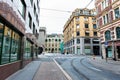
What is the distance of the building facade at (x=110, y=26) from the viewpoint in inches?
840

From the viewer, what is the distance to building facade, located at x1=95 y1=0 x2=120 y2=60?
2133 centimetres

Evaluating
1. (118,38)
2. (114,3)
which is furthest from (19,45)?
(114,3)

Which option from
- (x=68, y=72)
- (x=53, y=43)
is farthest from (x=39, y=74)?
(x=53, y=43)

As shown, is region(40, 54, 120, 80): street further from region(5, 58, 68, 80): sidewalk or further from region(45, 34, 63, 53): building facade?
region(45, 34, 63, 53): building facade

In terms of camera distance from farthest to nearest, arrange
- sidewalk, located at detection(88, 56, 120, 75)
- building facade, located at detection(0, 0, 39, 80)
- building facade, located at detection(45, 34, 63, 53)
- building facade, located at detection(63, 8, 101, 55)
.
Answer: building facade, located at detection(45, 34, 63, 53) → building facade, located at detection(63, 8, 101, 55) → sidewalk, located at detection(88, 56, 120, 75) → building facade, located at detection(0, 0, 39, 80)

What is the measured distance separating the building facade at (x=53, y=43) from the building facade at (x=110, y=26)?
250ft

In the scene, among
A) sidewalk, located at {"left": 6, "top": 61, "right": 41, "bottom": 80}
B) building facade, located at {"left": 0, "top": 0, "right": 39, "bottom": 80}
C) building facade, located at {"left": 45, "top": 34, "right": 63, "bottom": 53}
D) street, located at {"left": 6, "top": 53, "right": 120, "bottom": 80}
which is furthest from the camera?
building facade, located at {"left": 45, "top": 34, "right": 63, "bottom": 53}

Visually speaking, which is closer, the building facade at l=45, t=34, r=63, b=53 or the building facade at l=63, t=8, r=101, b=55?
the building facade at l=63, t=8, r=101, b=55

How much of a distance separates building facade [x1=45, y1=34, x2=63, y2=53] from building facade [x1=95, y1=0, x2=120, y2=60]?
7619 cm

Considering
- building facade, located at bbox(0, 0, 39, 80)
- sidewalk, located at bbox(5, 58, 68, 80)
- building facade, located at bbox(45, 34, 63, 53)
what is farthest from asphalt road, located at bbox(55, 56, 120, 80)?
building facade, located at bbox(45, 34, 63, 53)

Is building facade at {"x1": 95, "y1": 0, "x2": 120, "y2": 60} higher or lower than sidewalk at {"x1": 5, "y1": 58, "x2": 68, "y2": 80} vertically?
higher

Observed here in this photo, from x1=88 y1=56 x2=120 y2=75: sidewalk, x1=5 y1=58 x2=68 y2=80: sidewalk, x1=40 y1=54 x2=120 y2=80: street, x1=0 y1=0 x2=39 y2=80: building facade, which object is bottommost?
x1=88 y1=56 x2=120 y2=75: sidewalk

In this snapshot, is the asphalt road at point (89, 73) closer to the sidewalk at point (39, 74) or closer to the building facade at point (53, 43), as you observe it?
the sidewalk at point (39, 74)

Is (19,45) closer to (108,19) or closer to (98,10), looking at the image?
(108,19)
